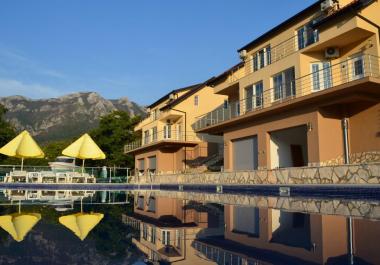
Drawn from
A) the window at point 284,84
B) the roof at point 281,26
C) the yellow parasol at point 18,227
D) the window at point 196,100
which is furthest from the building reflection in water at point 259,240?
the window at point 196,100

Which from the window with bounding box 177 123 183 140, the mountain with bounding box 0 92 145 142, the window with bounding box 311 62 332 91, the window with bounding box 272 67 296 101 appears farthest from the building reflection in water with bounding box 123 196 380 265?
the mountain with bounding box 0 92 145 142

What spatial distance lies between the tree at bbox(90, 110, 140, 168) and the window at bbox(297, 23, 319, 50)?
3111 centimetres

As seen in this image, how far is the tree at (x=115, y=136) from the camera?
45.9 meters

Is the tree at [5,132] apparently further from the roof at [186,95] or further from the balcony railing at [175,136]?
the roof at [186,95]

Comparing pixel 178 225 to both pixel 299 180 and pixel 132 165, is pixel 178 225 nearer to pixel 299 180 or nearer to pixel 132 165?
pixel 299 180

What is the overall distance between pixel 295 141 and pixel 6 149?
21.0m

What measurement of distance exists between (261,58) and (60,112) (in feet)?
439

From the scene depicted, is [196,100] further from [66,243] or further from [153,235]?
[66,243]

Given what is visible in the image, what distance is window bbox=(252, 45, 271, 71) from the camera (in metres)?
21.9

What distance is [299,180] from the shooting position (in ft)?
48.5

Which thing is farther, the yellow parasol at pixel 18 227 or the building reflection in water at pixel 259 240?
the yellow parasol at pixel 18 227

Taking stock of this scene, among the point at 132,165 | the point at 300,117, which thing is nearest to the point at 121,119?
the point at 132,165

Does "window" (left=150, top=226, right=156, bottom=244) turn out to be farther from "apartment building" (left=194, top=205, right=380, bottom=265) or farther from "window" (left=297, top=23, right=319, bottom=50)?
"window" (left=297, top=23, right=319, bottom=50)

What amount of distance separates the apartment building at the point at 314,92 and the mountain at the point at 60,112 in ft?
354
